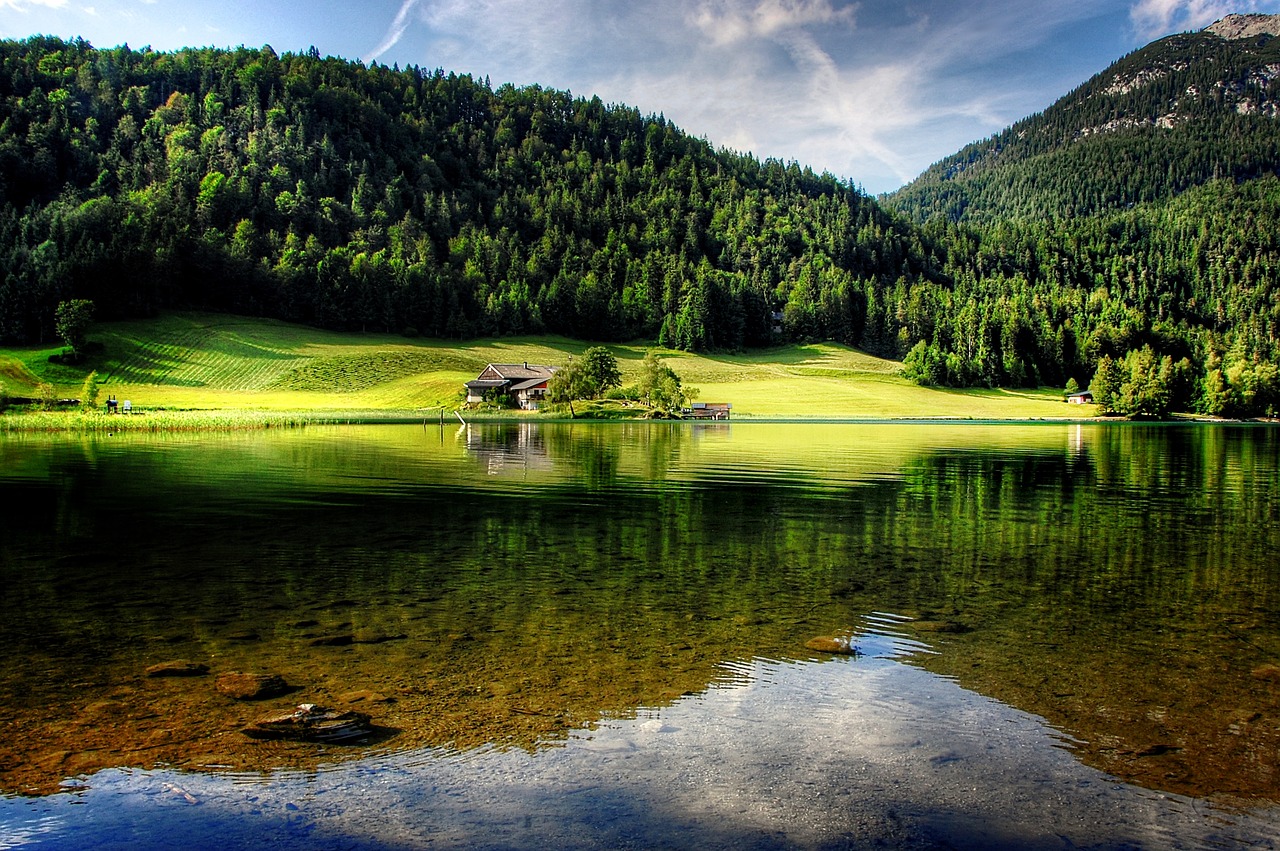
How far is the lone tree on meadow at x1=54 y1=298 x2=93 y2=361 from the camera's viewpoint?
120500 millimetres

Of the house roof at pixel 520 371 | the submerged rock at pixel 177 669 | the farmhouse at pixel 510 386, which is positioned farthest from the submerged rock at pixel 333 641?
the house roof at pixel 520 371

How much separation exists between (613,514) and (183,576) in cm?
1272

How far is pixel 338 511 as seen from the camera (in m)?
26.2

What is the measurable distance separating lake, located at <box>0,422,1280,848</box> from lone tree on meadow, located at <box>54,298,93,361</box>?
378ft

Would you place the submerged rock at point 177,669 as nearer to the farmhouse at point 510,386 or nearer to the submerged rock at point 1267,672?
the submerged rock at point 1267,672

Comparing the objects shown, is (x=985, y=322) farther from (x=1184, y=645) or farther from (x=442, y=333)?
(x=1184, y=645)

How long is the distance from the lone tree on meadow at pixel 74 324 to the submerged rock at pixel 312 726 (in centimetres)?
13631

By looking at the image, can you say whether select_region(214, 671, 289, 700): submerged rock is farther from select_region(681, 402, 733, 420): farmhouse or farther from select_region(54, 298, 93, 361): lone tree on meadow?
select_region(54, 298, 93, 361): lone tree on meadow

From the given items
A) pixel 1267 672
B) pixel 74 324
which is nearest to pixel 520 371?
pixel 74 324

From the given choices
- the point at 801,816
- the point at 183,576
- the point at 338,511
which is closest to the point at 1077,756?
the point at 801,816

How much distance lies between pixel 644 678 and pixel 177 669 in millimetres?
5920

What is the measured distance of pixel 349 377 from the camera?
129 meters

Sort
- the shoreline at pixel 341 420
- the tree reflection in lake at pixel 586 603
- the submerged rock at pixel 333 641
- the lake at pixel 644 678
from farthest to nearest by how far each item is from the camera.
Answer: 1. the shoreline at pixel 341 420
2. the submerged rock at pixel 333 641
3. the tree reflection in lake at pixel 586 603
4. the lake at pixel 644 678

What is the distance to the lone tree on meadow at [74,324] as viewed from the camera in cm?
12050
